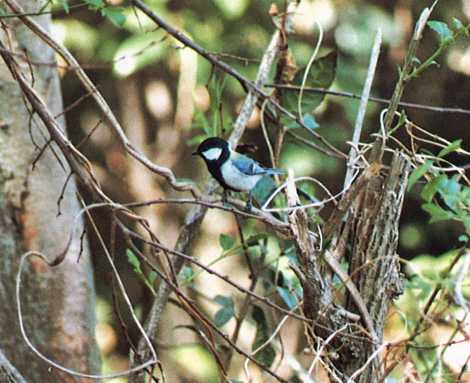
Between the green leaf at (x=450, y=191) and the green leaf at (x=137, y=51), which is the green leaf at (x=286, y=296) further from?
the green leaf at (x=137, y=51)

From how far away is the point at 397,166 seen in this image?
4.86 ft

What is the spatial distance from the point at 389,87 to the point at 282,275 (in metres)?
2.18

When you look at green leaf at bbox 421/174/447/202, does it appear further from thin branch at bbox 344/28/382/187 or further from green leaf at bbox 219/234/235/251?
green leaf at bbox 219/234/235/251

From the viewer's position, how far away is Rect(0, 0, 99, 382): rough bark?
2.18 metres

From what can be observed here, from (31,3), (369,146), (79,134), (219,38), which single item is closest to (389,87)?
(219,38)

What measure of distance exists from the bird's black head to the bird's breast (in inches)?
0.9

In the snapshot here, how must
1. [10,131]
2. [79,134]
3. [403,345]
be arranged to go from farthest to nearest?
[79,134] → [10,131] → [403,345]

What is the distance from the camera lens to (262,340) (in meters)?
2.31

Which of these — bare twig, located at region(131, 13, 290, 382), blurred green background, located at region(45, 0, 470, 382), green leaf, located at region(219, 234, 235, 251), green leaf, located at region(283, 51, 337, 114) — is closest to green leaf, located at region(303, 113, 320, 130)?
green leaf, located at region(283, 51, 337, 114)

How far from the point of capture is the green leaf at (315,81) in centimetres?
232

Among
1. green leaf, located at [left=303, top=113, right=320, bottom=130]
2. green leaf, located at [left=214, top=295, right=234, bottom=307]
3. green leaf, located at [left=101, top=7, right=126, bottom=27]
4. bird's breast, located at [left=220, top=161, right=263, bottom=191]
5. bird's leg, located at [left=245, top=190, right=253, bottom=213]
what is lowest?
green leaf, located at [left=214, top=295, right=234, bottom=307]

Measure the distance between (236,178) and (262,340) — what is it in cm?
44

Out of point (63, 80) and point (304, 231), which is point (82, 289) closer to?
point (304, 231)

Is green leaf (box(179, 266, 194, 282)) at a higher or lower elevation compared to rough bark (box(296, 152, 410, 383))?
lower
